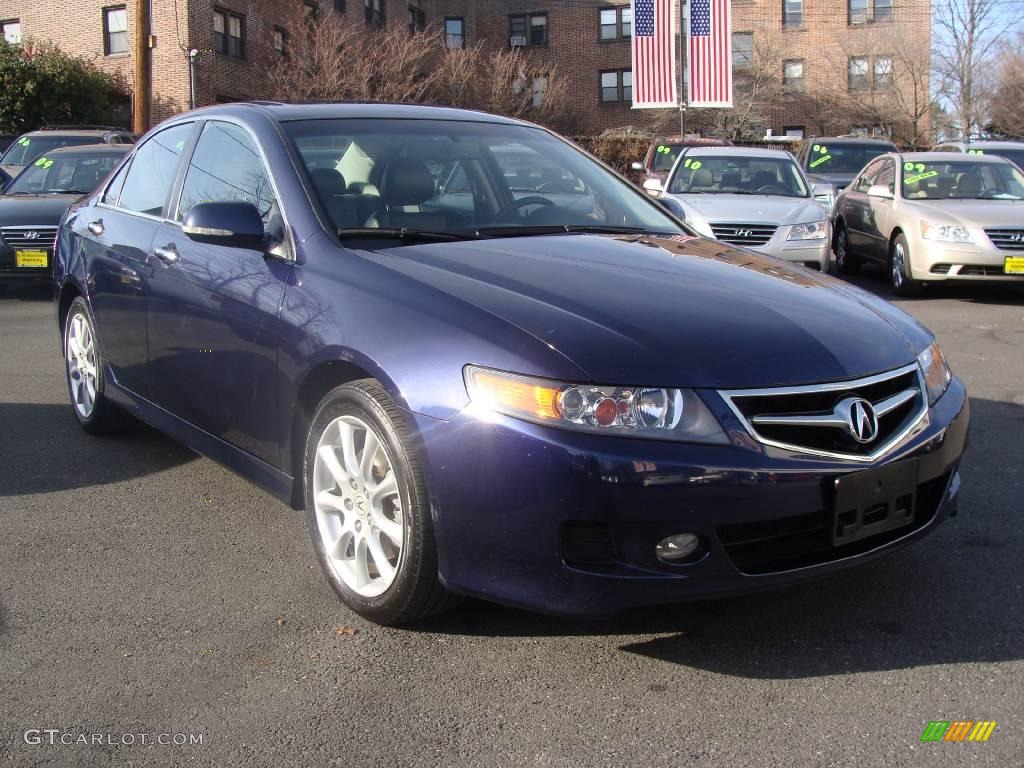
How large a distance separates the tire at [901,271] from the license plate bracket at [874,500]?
833 cm

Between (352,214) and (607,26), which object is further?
(607,26)

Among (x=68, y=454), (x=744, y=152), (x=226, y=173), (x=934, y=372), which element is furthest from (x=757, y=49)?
(x=934, y=372)

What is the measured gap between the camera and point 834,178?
59.1 ft

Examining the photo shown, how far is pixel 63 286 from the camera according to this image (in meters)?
5.64

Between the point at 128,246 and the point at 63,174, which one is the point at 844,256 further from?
the point at 128,246

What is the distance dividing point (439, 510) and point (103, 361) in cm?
286

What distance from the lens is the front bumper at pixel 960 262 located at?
1021 cm

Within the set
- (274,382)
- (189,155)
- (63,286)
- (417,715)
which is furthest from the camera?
(63,286)

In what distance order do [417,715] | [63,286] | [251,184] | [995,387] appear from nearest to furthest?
[417,715] → [251,184] → [63,286] → [995,387]

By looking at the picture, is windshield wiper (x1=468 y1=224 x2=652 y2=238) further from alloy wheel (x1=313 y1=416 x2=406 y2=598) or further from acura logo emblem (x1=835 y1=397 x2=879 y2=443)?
acura logo emblem (x1=835 y1=397 x2=879 y2=443)

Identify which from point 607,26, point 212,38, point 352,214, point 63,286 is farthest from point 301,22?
point 352,214

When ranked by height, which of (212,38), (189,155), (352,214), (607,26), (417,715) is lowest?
(417,715)

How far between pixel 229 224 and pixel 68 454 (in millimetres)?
2216

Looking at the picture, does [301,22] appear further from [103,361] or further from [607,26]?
[103,361]
